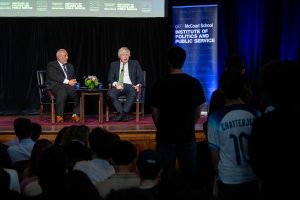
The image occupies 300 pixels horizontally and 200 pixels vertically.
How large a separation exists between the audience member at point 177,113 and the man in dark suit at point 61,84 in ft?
12.2

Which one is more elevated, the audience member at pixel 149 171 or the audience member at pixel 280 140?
the audience member at pixel 280 140

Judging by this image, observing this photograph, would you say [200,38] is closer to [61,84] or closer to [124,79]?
[124,79]

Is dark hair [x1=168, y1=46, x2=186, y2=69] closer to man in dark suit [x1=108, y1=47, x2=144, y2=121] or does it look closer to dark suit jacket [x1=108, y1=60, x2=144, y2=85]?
man in dark suit [x1=108, y1=47, x2=144, y2=121]

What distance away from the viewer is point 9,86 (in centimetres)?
833

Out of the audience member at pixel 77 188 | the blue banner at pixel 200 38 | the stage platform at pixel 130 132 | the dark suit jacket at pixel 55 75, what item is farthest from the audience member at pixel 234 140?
the blue banner at pixel 200 38

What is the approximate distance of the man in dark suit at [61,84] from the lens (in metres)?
7.05

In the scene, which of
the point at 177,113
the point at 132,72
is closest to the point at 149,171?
the point at 177,113

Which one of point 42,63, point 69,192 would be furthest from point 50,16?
point 69,192

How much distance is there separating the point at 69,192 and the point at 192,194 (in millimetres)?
534

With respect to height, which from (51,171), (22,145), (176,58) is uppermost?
(176,58)

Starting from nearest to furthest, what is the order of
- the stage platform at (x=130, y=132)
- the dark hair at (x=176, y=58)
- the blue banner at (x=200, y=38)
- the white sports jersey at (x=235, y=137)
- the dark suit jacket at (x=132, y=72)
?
1. the white sports jersey at (x=235, y=137)
2. the dark hair at (x=176, y=58)
3. the stage platform at (x=130, y=132)
4. the dark suit jacket at (x=132, y=72)
5. the blue banner at (x=200, y=38)

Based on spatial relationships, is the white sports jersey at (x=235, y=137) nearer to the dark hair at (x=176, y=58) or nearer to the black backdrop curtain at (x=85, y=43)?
the dark hair at (x=176, y=58)

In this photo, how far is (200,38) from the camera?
809 cm

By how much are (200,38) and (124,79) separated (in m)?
1.52
